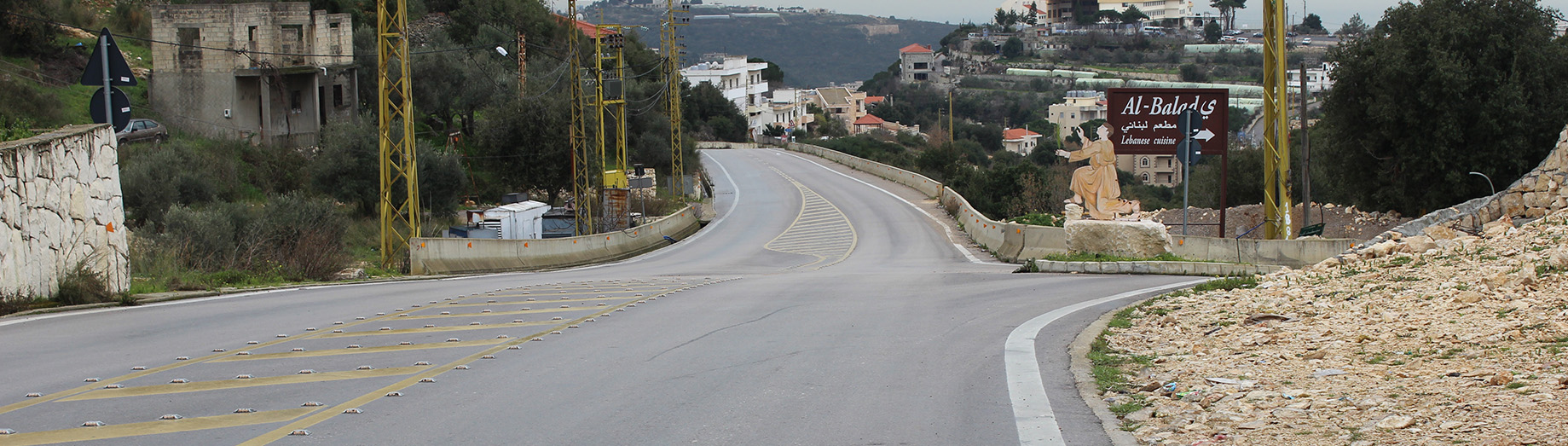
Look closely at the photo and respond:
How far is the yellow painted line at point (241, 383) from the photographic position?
7.43 meters

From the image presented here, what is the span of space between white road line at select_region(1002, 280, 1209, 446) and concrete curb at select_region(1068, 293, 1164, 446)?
281 millimetres

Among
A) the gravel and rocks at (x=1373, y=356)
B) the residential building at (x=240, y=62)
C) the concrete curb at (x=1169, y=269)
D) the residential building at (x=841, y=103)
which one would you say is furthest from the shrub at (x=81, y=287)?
the residential building at (x=841, y=103)

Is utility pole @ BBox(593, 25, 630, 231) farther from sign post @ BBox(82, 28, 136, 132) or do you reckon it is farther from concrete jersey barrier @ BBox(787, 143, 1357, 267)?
sign post @ BBox(82, 28, 136, 132)

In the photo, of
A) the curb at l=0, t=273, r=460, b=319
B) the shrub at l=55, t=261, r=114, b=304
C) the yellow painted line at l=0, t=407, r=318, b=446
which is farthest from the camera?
the shrub at l=55, t=261, r=114, b=304

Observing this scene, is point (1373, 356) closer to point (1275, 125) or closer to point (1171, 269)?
point (1171, 269)

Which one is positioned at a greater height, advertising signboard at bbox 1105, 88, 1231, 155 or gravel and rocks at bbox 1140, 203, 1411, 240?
advertising signboard at bbox 1105, 88, 1231, 155

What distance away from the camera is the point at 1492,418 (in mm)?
5598

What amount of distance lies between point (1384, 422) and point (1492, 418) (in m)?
0.49

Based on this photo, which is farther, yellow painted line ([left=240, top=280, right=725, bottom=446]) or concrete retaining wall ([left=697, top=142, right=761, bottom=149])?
concrete retaining wall ([left=697, top=142, right=761, bottom=149])

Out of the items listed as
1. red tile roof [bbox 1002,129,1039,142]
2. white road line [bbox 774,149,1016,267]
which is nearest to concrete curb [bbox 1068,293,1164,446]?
white road line [bbox 774,149,1016,267]

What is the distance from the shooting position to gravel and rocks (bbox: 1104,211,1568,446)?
5848 mm

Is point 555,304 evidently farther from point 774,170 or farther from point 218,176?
point 774,170

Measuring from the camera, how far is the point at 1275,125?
82.0 feet

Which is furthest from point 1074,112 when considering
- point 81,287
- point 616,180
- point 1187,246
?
point 81,287
